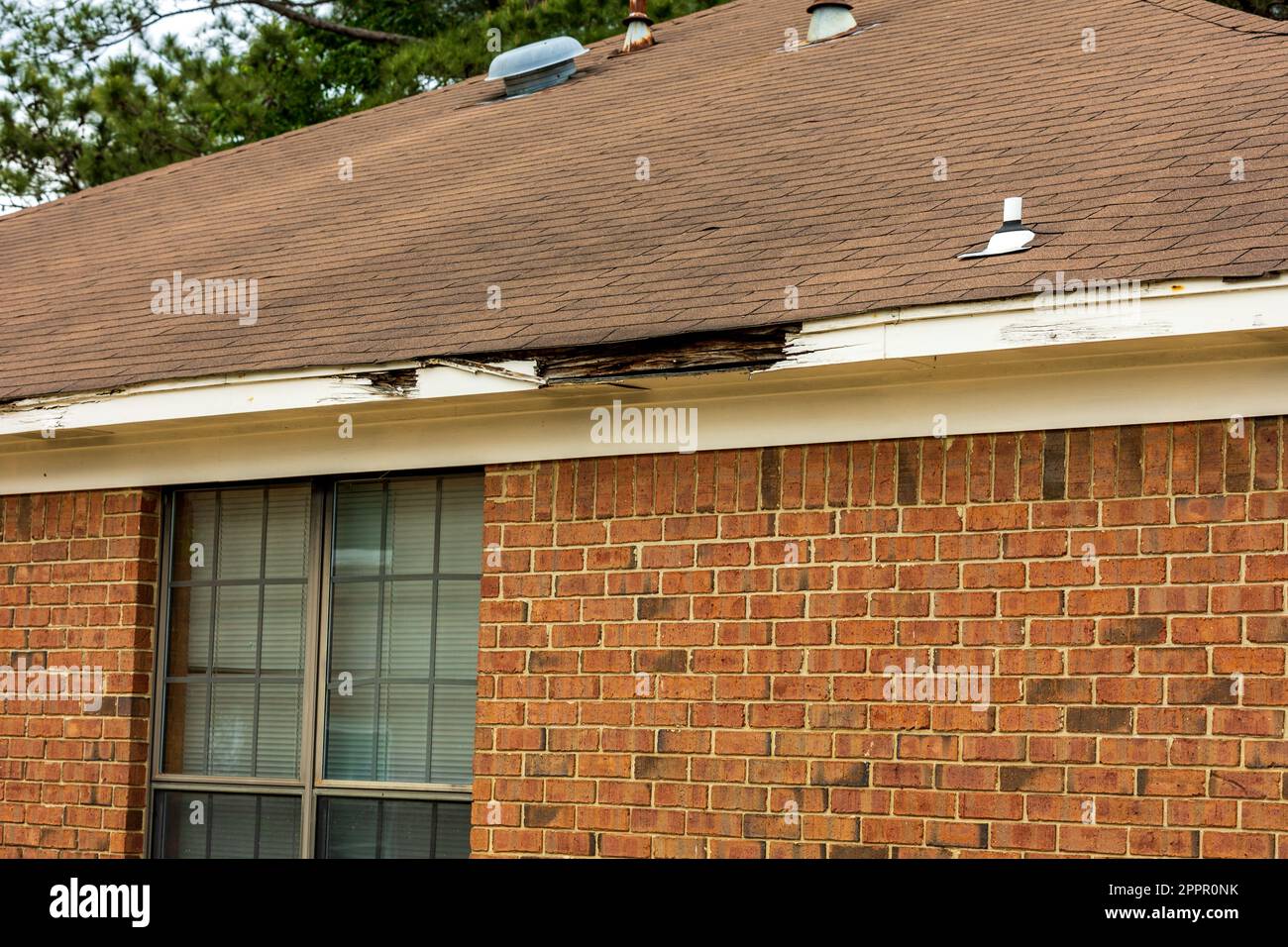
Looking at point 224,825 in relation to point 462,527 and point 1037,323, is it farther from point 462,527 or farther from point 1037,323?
point 1037,323

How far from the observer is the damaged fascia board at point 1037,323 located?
493 centimetres

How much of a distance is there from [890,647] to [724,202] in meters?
2.47

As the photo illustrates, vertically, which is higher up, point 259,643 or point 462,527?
point 462,527

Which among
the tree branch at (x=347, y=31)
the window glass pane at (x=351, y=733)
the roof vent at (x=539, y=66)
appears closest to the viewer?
the window glass pane at (x=351, y=733)

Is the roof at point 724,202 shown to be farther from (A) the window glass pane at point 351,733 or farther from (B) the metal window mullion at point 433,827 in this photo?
(B) the metal window mullion at point 433,827

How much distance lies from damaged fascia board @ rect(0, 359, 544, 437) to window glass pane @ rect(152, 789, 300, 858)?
1756 mm

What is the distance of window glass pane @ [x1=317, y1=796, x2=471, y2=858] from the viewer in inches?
272

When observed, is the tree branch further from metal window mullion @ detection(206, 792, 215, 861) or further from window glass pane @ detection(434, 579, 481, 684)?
window glass pane @ detection(434, 579, 481, 684)

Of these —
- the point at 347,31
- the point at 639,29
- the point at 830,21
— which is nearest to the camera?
the point at 830,21

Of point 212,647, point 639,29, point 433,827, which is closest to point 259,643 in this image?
point 212,647

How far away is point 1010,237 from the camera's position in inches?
227

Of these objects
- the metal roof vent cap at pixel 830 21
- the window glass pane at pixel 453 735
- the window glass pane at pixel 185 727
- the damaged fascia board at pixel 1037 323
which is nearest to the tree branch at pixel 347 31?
the metal roof vent cap at pixel 830 21

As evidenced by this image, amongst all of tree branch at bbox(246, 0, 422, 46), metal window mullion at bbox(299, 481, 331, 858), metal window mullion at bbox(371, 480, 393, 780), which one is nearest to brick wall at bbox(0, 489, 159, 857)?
metal window mullion at bbox(299, 481, 331, 858)

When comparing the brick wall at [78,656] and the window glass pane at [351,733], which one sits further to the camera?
the brick wall at [78,656]
